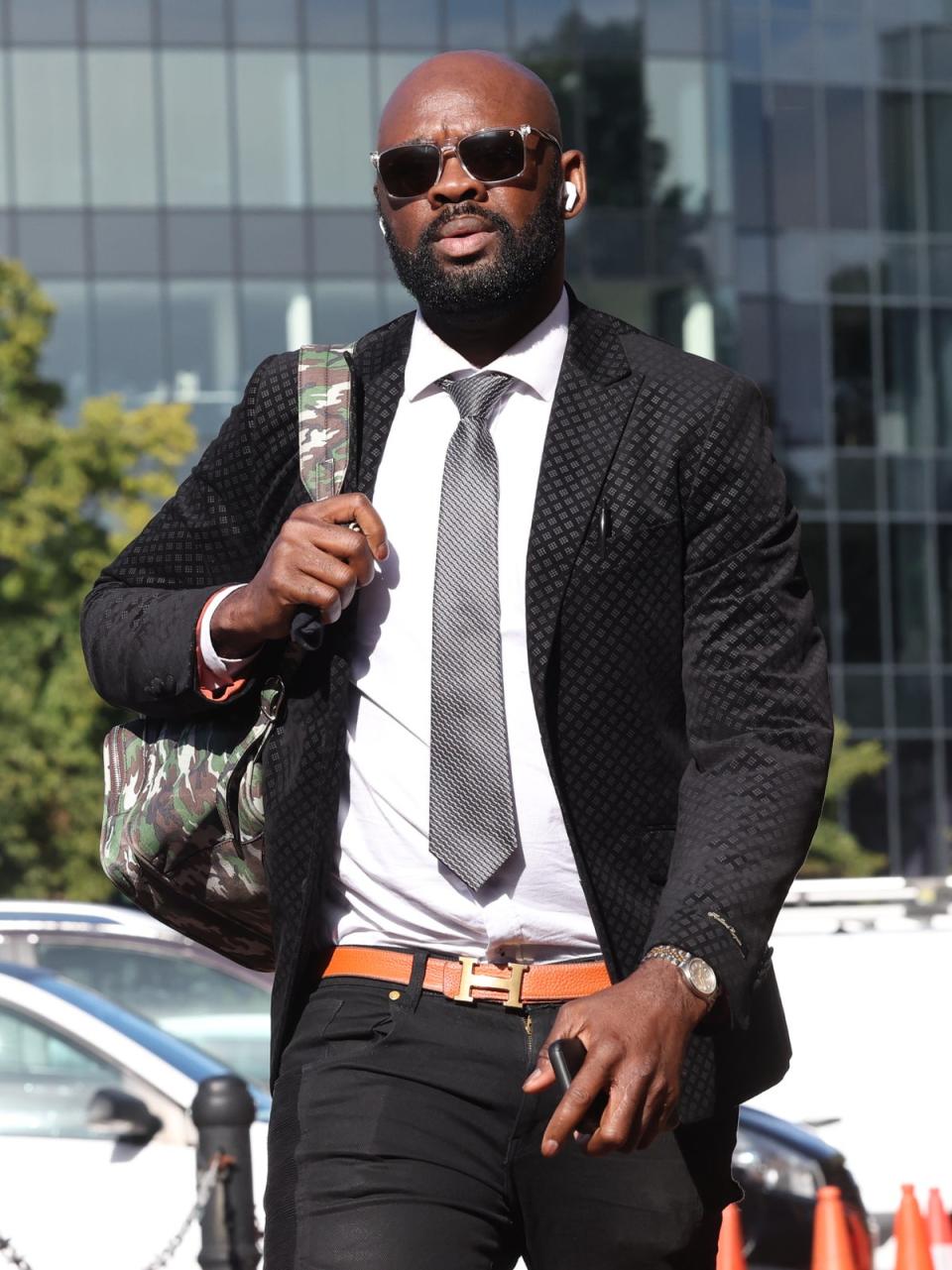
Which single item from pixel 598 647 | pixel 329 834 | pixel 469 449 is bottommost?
pixel 329 834

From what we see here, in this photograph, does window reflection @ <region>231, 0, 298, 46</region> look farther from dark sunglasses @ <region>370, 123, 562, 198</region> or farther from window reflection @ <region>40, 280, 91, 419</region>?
dark sunglasses @ <region>370, 123, 562, 198</region>

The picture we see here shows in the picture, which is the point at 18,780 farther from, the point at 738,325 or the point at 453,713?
the point at 453,713

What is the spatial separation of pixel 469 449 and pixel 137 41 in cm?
3315

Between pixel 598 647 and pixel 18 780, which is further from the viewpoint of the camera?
pixel 18 780

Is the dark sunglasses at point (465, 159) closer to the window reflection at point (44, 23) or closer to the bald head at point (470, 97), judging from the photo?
the bald head at point (470, 97)

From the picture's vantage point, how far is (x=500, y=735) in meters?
2.75

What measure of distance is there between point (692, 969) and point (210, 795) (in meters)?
0.73

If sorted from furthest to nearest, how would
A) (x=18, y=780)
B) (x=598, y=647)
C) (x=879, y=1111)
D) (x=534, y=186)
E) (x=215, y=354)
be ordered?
(x=215, y=354)
(x=18, y=780)
(x=879, y=1111)
(x=534, y=186)
(x=598, y=647)

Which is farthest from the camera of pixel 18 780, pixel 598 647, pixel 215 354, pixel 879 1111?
pixel 215 354

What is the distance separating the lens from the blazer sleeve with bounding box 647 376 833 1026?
2.52 m

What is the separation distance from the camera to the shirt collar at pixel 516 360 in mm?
2975

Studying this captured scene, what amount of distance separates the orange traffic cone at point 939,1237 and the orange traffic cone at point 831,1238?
0.96 feet

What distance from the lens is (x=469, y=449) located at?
289cm

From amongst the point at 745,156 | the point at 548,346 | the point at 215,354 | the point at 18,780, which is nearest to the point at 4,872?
the point at 18,780
